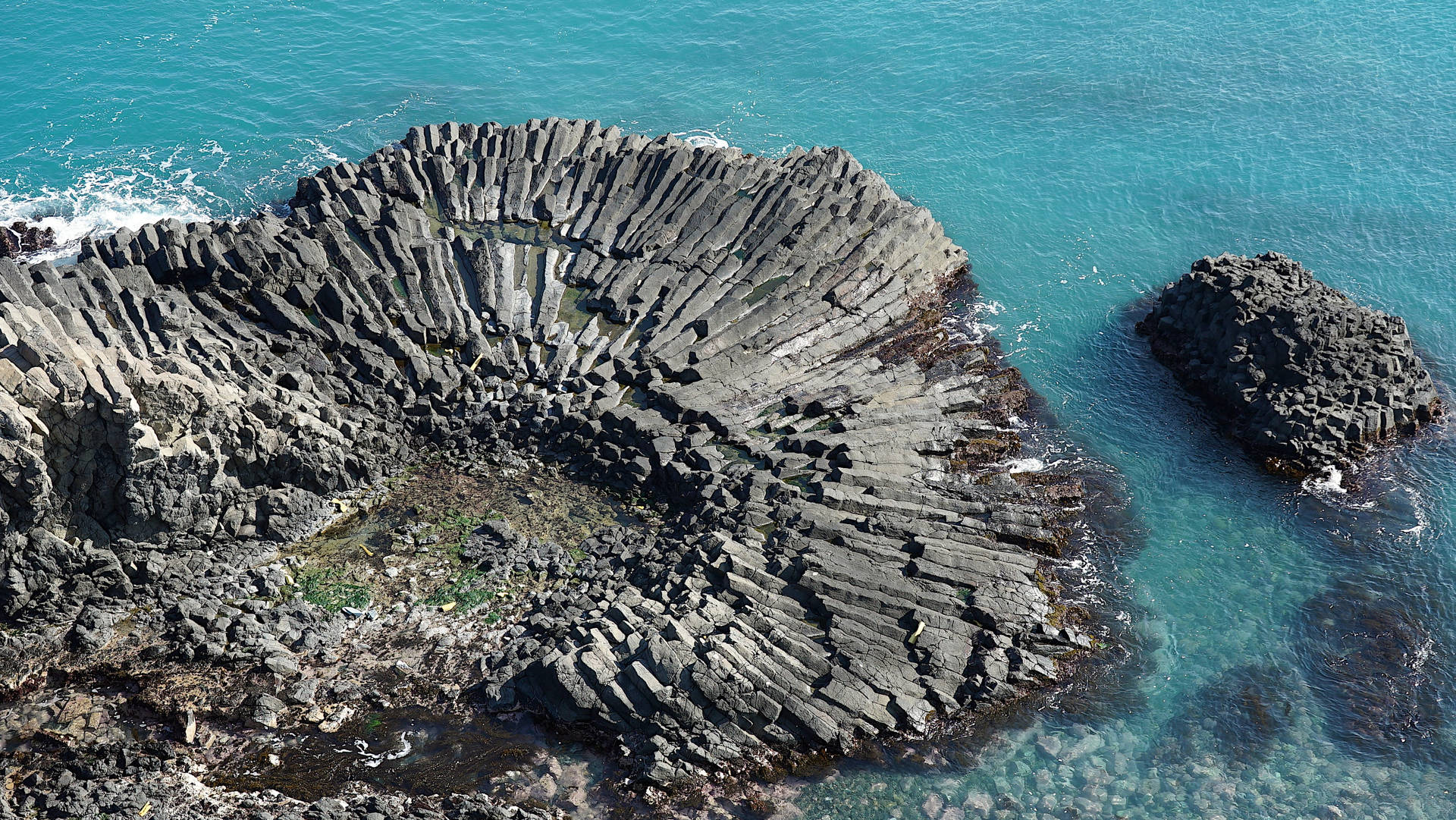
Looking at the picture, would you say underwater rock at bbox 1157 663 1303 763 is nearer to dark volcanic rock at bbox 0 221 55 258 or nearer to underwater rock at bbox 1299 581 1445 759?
underwater rock at bbox 1299 581 1445 759

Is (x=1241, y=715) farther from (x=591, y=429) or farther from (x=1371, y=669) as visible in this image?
(x=591, y=429)

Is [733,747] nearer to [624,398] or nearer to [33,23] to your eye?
[624,398]

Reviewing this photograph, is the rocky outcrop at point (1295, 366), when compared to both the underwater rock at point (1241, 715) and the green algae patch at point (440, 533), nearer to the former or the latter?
the underwater rock at point (1241, 715)

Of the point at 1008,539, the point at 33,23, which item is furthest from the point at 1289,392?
the point at 33,23

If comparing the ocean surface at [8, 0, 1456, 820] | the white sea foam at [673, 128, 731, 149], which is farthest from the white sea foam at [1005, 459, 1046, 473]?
the white sea foam at [673, 128, 731, 149]

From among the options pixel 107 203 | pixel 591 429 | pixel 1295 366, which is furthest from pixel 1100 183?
pixel 107 203

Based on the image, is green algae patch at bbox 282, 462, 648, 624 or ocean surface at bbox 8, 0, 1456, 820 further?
green algae patch at bbox 282, 462, 648, 624
